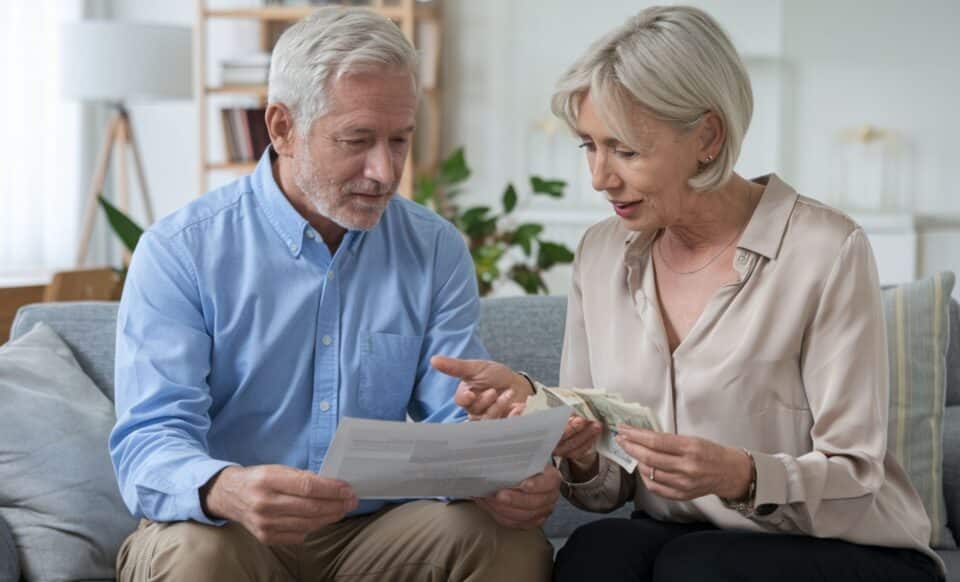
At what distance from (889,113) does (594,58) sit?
15.0 feet

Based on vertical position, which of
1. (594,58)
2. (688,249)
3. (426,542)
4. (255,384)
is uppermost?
(594,58)

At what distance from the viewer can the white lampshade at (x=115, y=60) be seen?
503 centimetres

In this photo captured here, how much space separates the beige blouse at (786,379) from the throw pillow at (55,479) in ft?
2.39

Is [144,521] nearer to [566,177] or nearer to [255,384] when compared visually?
[255,384]

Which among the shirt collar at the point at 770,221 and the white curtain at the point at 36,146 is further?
the white curtain at the point at 36,146

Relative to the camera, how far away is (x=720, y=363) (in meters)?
1.76

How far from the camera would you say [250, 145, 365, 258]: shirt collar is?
1.91m

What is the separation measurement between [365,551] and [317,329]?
A: 334mm

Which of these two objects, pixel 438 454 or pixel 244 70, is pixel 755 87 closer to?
pixel 244 70

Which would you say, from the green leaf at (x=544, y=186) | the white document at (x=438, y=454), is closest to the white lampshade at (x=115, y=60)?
the green leaf at (x=544, y=186)

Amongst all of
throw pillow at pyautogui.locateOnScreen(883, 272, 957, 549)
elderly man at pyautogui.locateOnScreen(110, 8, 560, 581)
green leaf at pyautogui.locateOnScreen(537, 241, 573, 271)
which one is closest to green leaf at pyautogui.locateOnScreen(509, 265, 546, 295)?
green leaf at pyautogui.locateOnScreen(537, 241, 573, 271)

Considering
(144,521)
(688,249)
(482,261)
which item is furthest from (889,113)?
(144,521)

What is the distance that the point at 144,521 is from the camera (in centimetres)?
180

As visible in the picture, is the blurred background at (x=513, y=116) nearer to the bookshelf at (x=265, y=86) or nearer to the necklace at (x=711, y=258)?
the bookshelf at (x=265, y=86)
